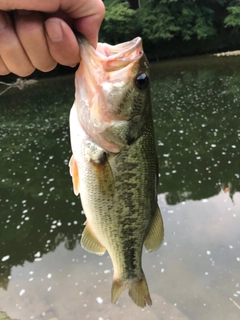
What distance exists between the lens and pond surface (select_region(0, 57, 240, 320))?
4.74m

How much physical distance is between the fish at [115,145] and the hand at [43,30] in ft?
0.28

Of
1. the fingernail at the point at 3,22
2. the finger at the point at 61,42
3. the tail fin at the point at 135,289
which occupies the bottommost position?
the tail fin at the point at 135,289

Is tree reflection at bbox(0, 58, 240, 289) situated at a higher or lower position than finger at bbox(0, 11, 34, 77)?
lower

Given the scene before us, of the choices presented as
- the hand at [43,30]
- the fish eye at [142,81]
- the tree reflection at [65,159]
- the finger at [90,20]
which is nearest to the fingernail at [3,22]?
the hand at [43,30]

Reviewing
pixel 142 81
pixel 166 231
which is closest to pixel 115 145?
pixel 142 81

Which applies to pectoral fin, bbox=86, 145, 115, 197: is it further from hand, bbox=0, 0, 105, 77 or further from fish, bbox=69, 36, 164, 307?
hand, bbox=0, 0, 105, 77

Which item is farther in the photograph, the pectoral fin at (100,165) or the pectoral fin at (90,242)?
the pectoral fin at (90,242)

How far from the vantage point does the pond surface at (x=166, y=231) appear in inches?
187

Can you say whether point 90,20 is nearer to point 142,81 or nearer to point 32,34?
point 32,34

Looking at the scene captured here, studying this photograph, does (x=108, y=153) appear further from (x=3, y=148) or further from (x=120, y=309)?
(x=3, y=148)

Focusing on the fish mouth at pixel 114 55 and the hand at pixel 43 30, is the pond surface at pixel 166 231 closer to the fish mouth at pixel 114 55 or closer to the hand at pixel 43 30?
the fish mouth at pixel 114 55

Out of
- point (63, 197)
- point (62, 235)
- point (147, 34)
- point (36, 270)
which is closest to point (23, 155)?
point (63, 197)

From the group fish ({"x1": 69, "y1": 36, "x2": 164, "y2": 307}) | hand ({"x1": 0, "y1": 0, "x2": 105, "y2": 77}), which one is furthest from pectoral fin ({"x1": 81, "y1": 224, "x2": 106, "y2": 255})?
hand ({"x1": 0, "y1": 0, "x2": 105, "y2": 77})

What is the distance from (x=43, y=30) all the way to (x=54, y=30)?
0.05m
